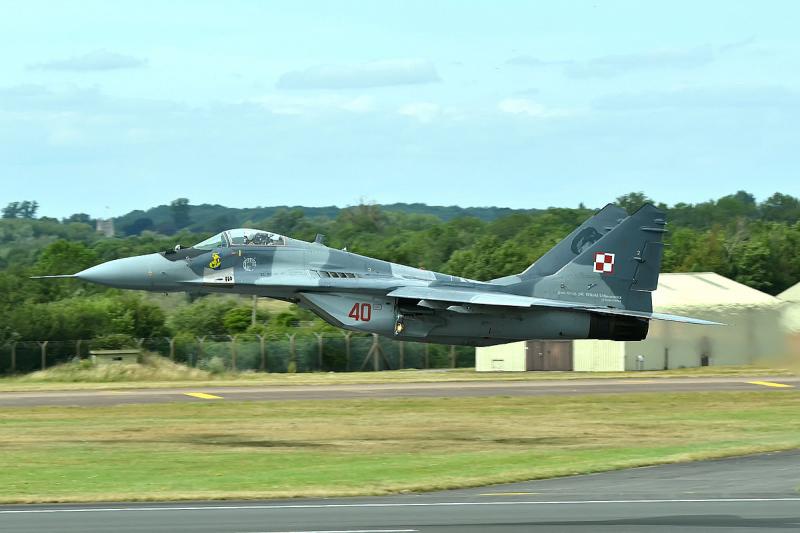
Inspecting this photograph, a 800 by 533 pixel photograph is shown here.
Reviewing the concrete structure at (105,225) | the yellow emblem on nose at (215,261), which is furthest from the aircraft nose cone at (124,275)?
the concrete structure at (105,225)

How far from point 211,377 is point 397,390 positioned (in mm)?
9847

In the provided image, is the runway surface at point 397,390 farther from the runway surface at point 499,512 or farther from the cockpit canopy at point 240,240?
the runway surface at point 499,512

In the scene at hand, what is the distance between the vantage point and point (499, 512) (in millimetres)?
14617

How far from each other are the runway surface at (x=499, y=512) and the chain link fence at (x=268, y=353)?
30586 mm

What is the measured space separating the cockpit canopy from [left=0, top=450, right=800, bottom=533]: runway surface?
16552 millimetres

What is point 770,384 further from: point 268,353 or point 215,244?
point 268,353

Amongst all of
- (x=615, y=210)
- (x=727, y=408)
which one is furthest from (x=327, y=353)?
(x=727, y=408)

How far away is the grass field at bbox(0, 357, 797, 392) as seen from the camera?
132 feet

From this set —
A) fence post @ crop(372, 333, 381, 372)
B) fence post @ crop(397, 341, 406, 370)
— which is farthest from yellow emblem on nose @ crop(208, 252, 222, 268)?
fence post @ crop(397, 341, 406, 370)

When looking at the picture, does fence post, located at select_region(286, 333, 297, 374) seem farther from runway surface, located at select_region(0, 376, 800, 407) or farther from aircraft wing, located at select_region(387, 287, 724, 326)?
aircraft wing, located at select_region(387, 287, 724, 326)

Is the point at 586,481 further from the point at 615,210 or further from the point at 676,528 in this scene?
the point at 615,210

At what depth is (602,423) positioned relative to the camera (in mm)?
27578

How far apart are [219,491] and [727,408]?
18048 mm

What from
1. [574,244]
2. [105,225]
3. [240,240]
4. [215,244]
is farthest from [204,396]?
[105,225]
